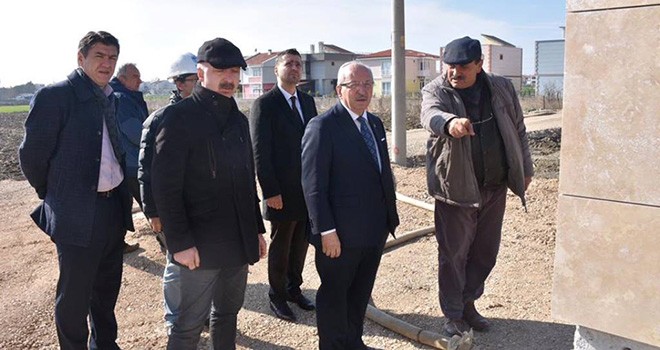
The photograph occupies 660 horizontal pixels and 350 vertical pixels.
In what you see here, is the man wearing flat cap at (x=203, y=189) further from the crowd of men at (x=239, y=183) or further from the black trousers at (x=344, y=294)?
the black trousers at (x=344, y=294)

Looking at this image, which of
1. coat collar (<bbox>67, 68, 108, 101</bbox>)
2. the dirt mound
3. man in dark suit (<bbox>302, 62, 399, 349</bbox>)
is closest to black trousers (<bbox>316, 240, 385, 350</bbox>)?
man in dark suit (<bbox>302, 62, 399, 349</bbox>)

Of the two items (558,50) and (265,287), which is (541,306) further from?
(558,50)

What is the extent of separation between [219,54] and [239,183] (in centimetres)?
68

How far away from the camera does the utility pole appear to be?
9.85 metres

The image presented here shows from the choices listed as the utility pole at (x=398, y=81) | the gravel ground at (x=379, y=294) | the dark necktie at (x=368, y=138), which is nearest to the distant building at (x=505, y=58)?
the utility pole at (x=398, y=81)

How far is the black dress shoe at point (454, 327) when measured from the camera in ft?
12.2

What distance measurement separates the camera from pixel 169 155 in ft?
9.09

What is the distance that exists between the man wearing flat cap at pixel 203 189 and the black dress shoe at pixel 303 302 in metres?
1.37

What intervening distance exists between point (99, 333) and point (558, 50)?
56.1 metres

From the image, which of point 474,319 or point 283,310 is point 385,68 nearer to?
point 283,310

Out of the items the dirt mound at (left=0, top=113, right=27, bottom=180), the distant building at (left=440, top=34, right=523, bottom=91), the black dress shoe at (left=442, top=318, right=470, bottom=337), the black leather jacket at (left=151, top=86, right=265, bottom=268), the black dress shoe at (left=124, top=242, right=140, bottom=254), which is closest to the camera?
the black leather jacket at (left=151, top=86, right=265, bottom=268)

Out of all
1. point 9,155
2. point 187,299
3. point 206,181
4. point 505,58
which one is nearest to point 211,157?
point 206,181

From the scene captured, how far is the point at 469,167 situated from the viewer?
11.6 feet

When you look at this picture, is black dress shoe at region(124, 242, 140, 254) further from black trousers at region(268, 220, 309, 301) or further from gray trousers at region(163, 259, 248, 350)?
gray trousers at region(163, 259, 248, 350)
